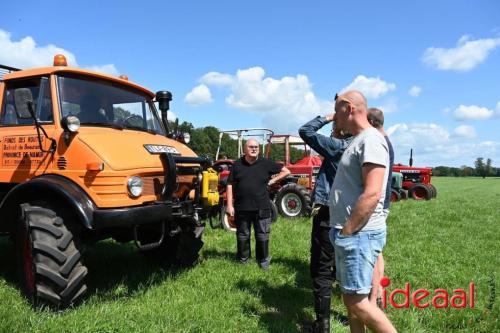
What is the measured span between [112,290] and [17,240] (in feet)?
3.62

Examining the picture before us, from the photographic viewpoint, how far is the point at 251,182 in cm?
599

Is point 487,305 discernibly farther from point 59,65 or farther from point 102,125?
point 59,65

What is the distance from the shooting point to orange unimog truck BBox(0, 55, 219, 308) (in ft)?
13.4

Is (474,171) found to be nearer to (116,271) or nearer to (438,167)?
(438,167)

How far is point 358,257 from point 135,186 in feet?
7.65

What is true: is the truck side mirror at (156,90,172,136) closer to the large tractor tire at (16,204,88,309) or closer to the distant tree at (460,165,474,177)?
the large tractor tire at (16,204,88,309)

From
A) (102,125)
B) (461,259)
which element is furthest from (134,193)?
(461,259)

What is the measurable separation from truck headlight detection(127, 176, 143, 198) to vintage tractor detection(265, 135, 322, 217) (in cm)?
650

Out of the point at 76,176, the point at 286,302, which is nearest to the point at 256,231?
the point at 286,302

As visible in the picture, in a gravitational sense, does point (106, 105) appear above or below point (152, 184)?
above

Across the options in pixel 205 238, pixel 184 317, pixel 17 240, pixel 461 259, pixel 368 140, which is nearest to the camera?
pixel 368 140

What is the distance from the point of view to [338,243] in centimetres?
290

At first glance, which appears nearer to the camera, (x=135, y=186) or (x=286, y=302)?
(x=135, y=186)

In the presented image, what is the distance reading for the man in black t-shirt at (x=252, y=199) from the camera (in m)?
5.97
